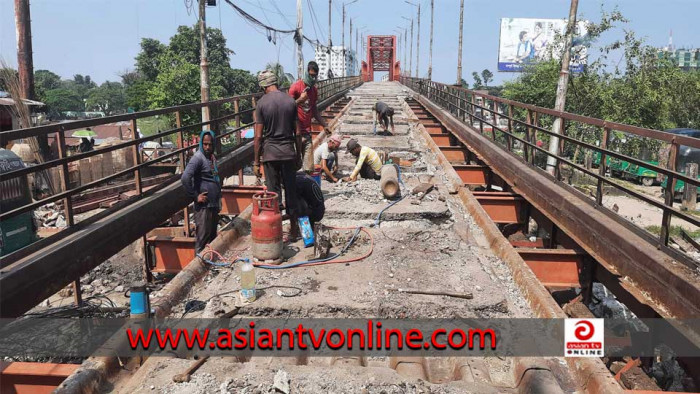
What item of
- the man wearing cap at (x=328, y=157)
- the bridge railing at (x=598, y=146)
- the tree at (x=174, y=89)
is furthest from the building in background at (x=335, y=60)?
the tree at (x=174, y=89)

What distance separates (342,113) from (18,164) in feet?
41.0

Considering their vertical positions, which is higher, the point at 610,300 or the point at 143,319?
the point at 143,319

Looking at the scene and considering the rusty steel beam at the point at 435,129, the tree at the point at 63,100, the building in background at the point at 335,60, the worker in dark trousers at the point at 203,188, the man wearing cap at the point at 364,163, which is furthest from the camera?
the tree at the point at 63,100

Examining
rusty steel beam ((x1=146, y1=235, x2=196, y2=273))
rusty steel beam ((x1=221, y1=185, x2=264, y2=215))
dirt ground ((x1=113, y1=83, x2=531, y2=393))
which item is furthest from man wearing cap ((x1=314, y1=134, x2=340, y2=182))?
rusty steel beam ((x1=146, y1=235, x2=196, y2=273))

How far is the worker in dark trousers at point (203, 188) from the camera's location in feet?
20.0

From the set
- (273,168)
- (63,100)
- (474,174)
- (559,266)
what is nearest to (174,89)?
(474,174)

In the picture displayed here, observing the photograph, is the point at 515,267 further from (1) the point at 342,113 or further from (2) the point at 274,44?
(2) the point at 274,44

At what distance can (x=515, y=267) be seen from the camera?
15.6ft

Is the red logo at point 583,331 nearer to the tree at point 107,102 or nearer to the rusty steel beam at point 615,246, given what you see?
the rusty steel beam at point 615,246

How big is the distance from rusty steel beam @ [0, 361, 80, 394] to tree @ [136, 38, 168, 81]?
7015cm

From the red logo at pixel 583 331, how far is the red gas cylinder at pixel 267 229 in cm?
281

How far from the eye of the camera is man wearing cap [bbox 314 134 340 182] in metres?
8.15

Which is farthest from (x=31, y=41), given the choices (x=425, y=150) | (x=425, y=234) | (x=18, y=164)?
(x=425, y=234)

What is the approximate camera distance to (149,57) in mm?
67688
